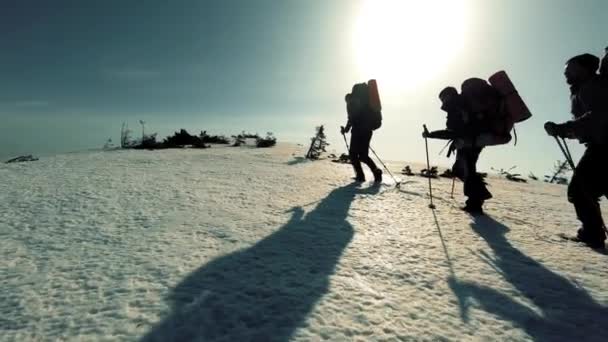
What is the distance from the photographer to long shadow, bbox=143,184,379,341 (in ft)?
5.96

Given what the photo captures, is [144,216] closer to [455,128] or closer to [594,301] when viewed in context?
[594,301]

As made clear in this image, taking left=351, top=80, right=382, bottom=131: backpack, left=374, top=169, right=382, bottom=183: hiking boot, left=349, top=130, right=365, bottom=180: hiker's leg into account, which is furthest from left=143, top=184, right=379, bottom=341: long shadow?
left=351, top=80, right=382, bottom=131: backpack

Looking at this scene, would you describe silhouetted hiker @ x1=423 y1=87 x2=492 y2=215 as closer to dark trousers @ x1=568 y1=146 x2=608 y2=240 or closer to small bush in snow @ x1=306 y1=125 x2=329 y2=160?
dark trousers @ x1=568 y1=146 x2=608 y2=240

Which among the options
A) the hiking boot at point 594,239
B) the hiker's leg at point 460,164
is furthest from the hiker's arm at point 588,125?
the hiker's leg at point 460,164

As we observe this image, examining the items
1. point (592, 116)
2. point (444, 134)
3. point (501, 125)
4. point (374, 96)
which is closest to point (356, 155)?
point (374, 96)

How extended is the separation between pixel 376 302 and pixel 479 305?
65 centimetres

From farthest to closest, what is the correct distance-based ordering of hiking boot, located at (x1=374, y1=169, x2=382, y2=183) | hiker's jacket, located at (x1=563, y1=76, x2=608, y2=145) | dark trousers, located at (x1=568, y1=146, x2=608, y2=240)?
hiking boot, located at (x1=374, y1=169, x2=382, y2=183) < dark trousers, located at (x1=568, y1=146, x2=608, y2=240) < hiker's jacket, located at (x1=563, y1=76, x2=608, y2=145)

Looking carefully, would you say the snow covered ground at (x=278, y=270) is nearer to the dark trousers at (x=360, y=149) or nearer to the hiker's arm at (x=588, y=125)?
the hiker's arm at (x=588, y=125)

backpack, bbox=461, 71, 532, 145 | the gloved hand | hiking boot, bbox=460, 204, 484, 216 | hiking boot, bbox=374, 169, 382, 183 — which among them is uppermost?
backpack, bbox=461, 71, 532, 145

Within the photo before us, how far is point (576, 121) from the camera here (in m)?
3.51

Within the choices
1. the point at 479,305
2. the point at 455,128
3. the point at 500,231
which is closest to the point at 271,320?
the point at 479,305

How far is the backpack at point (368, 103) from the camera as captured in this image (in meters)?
7.29

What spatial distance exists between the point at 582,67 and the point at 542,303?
8.79ft

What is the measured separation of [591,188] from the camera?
12.0 ft
